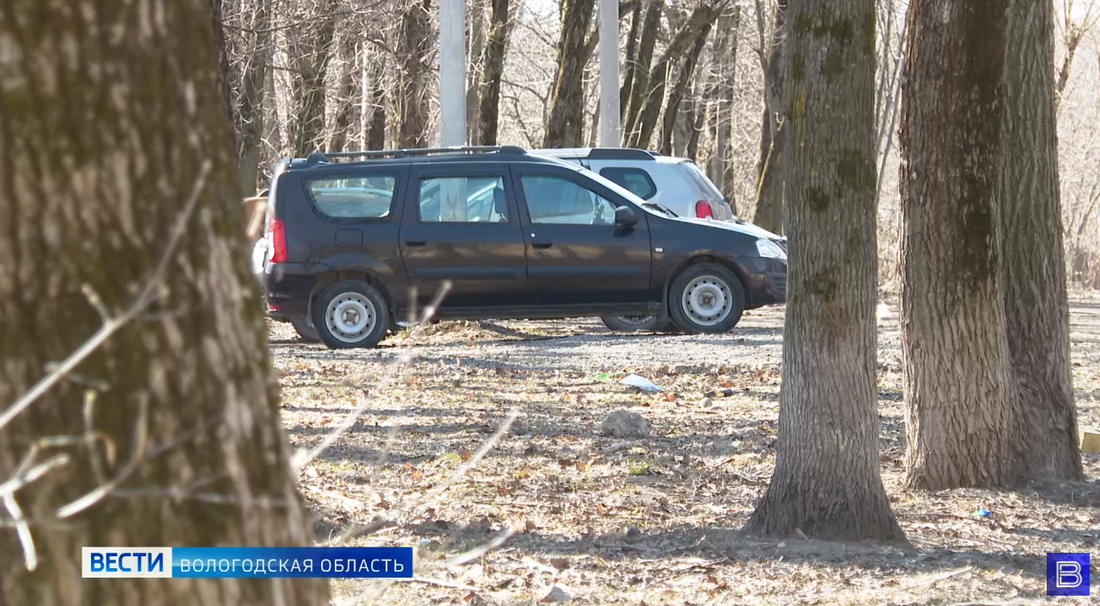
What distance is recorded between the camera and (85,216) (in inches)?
88.0

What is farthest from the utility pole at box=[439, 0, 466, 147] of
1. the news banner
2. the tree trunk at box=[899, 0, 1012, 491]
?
the news banner

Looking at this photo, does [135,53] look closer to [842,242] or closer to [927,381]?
[842,242]

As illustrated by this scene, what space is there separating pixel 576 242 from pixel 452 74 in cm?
310

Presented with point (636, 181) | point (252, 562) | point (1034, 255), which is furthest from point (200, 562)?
point (636, 181)

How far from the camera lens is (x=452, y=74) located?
15.5 meters

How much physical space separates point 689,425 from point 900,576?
3.41 meters

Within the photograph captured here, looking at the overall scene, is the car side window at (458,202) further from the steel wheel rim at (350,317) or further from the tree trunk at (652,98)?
the tree trunk at (652,98)

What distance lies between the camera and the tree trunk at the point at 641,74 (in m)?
26.5

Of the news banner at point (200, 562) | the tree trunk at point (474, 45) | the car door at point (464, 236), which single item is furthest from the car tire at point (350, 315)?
the tree trunk at point (474, 45)

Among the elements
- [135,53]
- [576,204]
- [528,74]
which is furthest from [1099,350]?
[528,74]

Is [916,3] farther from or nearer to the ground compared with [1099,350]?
farther from the ground

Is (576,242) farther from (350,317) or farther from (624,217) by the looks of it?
(350,317)

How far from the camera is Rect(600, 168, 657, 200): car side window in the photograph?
15.8 m

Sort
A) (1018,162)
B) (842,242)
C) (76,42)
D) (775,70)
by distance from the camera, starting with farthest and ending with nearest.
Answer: (775,70)
(1018,162)
(842,242)
(76,42)
